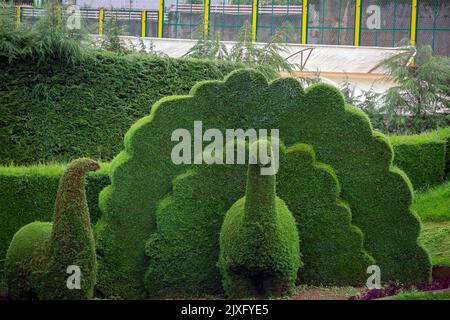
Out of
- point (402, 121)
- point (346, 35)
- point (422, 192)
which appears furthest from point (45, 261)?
point (346, 35)

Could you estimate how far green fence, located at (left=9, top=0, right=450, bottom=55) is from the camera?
2664cm

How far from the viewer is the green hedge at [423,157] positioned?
1540 centimetres

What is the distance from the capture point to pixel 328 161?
1041 centimetres

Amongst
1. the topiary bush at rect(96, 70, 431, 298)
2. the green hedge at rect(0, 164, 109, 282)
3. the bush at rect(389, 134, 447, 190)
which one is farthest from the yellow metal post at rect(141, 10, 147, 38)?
the topiary bush at rect(96, 70, 431, 298)

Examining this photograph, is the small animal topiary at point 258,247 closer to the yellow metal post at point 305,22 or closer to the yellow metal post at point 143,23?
the yellow metal post at point 305,22

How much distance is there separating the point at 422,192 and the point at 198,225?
713cm

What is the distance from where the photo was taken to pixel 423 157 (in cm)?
1573

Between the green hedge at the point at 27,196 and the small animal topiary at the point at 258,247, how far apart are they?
2.46 metres

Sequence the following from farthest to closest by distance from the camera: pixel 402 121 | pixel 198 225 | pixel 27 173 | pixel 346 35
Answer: pixel 346 35 → pixel 402 121 → pixel 27 173 → pixel 198 225

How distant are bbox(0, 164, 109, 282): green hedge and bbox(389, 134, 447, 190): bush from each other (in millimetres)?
6527

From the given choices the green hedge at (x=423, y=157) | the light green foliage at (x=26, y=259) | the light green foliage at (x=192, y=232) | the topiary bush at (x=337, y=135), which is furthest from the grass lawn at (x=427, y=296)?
the green hedge at (x=423, y=157)

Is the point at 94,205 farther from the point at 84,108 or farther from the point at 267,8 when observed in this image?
the point at 267,8

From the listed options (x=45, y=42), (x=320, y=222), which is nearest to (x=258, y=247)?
(x=320, y=222)
